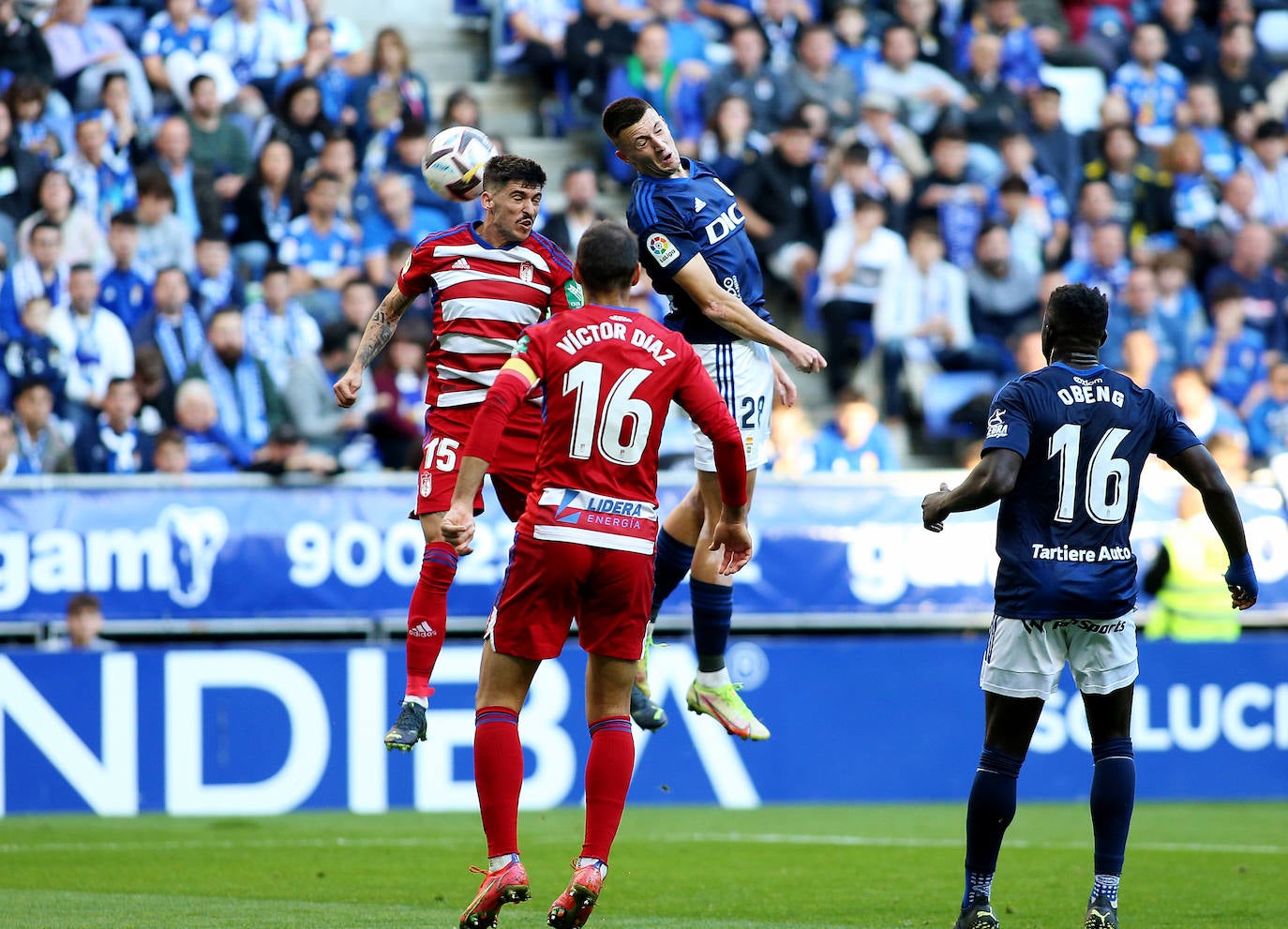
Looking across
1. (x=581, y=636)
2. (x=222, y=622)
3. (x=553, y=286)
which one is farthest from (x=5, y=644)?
(x=581, y=636)

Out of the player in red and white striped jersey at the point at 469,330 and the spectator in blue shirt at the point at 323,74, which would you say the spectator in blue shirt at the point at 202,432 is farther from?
the player in red and white striped jersey at the point at 469,330

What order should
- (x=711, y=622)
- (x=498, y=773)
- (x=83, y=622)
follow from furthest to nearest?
(x=83, y=622) < (x=711, y=622) < (x=498, y=773)

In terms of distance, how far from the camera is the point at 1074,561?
7.48m

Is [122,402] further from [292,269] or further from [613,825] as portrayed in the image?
[613,825]

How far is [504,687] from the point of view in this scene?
7.45m

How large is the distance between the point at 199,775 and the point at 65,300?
158 inches

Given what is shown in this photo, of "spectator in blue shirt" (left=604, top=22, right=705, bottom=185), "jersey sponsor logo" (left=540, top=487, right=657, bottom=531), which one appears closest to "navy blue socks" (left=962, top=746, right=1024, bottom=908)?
"jersey sponsor logo" (left=540, top=487, right=657, bottom=531)

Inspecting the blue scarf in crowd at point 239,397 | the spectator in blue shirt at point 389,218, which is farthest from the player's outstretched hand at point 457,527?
the spectator in blue shirt at point 389,218

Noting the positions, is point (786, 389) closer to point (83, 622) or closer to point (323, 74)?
point (83, 622)

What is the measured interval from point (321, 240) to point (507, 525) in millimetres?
3776

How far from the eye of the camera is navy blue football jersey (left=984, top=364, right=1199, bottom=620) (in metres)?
7.45

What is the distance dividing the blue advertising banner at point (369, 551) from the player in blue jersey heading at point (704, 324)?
3.59 m

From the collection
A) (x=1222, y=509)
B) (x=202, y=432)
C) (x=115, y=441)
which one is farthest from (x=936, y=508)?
(x=115, y=441)

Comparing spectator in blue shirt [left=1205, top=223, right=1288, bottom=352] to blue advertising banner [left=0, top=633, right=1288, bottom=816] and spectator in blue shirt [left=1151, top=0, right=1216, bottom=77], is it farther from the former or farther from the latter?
blue advertising banner [left=0, top=633, right=1288, bottom=816]
